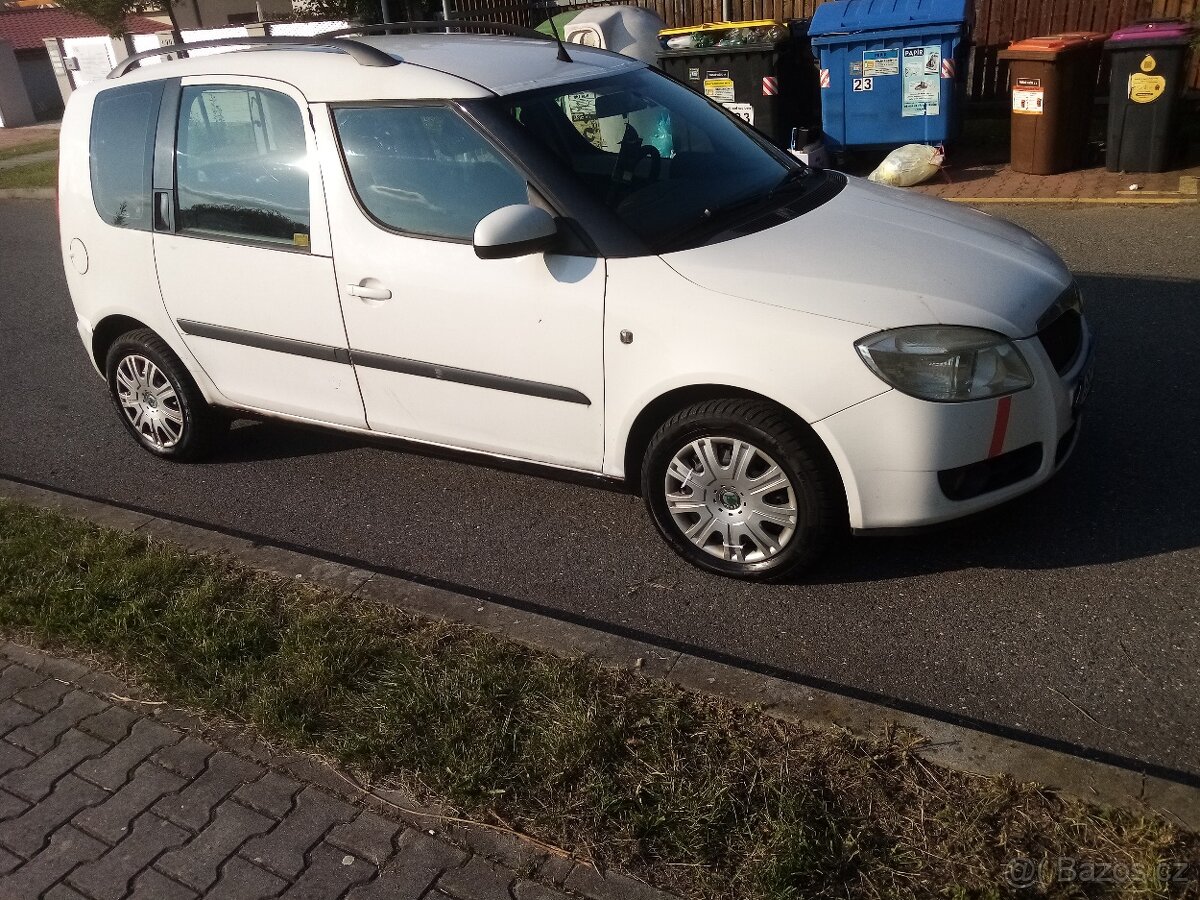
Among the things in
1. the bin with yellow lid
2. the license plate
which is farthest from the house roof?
the license plate

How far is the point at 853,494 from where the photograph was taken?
355 centimetres

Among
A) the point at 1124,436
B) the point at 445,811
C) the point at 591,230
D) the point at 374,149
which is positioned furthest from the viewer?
the point at 1124,436

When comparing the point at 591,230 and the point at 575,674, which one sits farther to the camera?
the point at 591,230

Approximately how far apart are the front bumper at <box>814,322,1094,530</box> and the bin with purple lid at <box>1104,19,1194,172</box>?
266 inches

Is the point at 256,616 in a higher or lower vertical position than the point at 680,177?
lower

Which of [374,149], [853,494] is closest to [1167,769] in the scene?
[853,494]

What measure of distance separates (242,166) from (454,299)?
4.03ft

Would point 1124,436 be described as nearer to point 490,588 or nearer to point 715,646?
point 715,646

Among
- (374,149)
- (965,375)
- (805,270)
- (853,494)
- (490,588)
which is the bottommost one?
(490,588)

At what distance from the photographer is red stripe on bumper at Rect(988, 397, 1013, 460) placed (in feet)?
11.4

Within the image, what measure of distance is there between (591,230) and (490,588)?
1.35 m

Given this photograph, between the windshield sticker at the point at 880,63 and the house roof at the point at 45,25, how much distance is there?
29.2m

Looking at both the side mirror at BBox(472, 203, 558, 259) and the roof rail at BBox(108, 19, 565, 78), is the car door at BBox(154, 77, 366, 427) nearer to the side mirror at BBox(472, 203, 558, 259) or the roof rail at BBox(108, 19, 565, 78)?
the roof rail at BBox(108, 19, 565, 78)

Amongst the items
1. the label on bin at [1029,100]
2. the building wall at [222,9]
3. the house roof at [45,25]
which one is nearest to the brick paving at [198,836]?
the label on bin at [1029,100]
